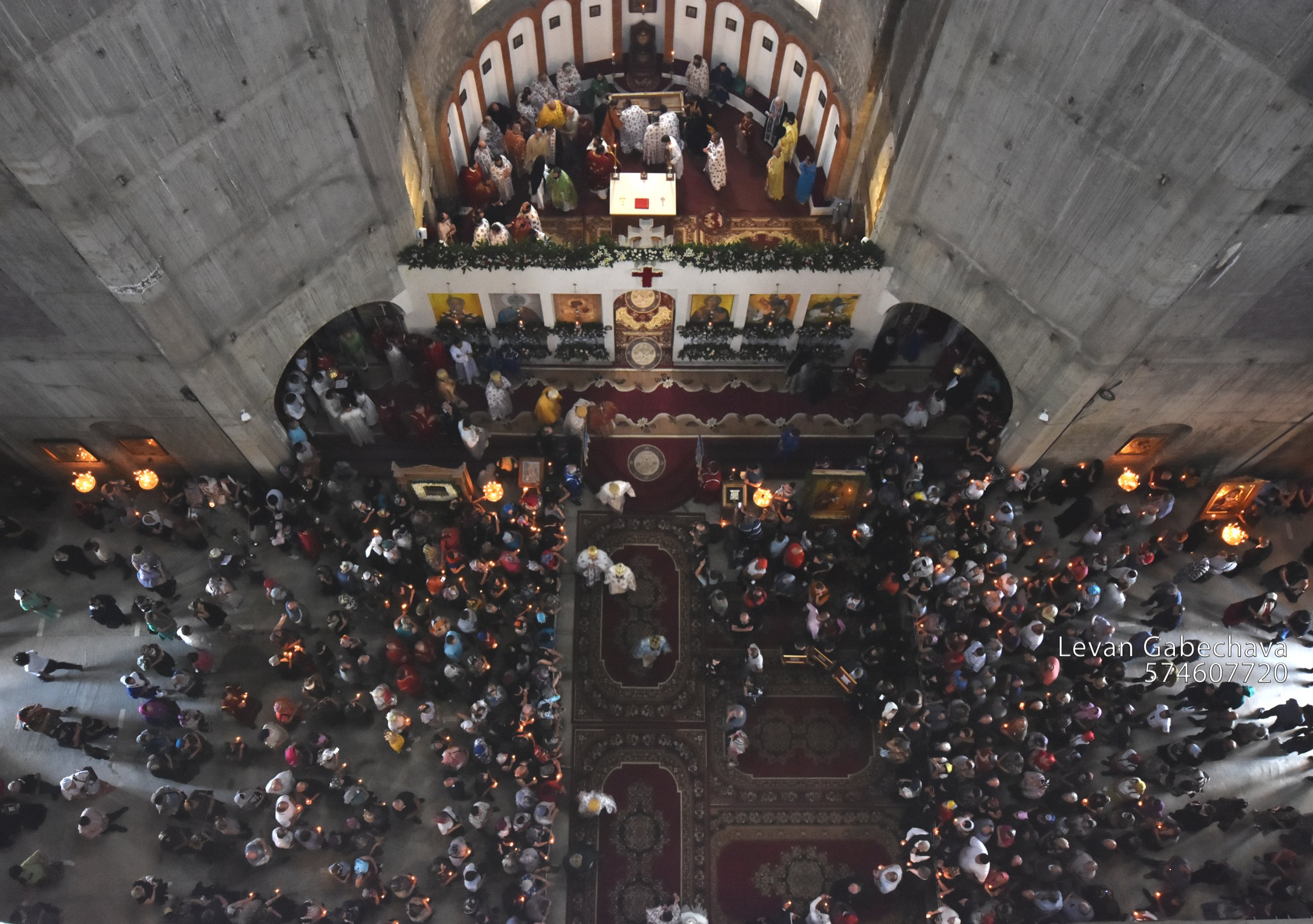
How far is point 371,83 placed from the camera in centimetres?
1388

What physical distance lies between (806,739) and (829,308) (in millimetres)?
8905

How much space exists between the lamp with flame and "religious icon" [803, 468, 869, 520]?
721 cm

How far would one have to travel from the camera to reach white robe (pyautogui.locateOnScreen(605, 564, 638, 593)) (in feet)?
51.5

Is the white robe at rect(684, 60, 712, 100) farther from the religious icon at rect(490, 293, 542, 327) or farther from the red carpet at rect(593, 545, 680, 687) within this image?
the red carpet at rect(593, 545, 680, 687)

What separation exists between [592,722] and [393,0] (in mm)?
13614

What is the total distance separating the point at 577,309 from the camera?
18312 millimetres

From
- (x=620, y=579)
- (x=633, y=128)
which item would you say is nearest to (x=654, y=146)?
(x=633, y=128)

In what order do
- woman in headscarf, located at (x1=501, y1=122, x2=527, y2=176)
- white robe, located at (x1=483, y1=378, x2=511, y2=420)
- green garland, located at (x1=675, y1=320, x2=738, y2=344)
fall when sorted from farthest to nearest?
1. woman in headscarf, located at (x1=501, y1=122, x2=527, y2=176)
2. green garland, located at (x1=675, y1=320, x2=738, y2=344)
3. white robe, located at (x1=483, y1=378, x2=511, y2=420)

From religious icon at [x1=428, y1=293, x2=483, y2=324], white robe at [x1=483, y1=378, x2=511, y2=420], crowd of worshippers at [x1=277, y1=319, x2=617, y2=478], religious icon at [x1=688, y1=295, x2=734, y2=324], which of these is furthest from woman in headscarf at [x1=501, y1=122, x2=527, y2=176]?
religious icon at [x1=688, y1=295, x2=734, y2=324]

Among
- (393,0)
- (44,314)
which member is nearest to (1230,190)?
(393,0)

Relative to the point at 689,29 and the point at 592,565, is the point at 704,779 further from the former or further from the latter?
the point at 689,29

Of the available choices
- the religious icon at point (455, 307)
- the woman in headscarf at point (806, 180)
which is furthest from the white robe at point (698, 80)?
the religious icon at point (455, 307)

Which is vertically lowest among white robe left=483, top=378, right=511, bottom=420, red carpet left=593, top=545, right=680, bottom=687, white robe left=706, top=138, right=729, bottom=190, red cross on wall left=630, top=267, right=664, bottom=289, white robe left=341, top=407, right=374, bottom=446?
red carpet left=593, top=545, right=680, bottom=687

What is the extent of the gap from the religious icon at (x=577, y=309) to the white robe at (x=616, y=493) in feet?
13.1
